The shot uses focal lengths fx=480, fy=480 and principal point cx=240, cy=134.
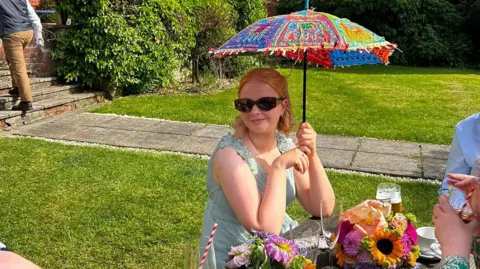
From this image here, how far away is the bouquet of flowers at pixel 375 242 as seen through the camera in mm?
1590

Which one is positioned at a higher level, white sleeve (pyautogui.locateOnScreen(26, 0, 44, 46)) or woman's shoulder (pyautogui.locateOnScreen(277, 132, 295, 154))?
white sleeve (pyautogui.locateOnScreen(26, 0, 44, 46))

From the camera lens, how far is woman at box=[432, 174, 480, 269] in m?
1.43

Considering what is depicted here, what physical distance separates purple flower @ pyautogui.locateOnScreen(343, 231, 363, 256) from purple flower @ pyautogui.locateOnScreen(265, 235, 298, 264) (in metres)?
0.28

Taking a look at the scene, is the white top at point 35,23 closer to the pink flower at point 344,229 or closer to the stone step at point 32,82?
the stone step at point 32,82

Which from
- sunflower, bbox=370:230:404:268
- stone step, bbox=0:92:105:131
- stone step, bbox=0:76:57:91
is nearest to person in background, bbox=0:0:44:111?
stone step, bbox=0:92:105:131

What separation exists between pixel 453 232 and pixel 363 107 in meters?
7.30

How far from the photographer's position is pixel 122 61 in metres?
8.51

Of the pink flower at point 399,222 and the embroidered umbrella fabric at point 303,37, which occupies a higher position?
the embroidered umbrella fabric at point 303,37

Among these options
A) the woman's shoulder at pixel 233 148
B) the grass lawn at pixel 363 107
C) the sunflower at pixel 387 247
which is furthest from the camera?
the grass lawn at pixel 363 107

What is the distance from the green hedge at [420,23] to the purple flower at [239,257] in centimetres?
1716

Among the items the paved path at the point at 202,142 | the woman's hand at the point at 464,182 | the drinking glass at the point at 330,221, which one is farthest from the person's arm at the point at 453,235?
the paved path at the point at 202,142

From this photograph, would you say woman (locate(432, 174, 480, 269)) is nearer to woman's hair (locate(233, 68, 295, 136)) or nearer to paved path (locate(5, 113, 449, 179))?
woman's hair (locate(233, 68, 295, 136))

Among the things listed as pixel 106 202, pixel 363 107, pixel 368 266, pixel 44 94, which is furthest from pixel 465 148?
pixel 44 94

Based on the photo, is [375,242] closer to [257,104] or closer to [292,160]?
[292,160]
